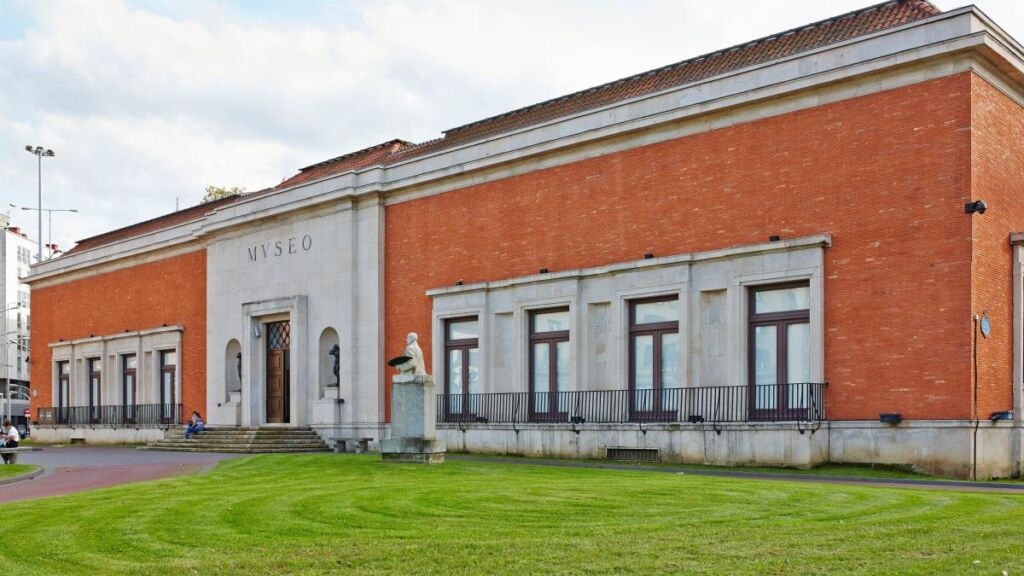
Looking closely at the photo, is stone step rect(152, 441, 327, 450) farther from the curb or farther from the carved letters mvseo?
the curb

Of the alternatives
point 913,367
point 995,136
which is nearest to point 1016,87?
point 995,136

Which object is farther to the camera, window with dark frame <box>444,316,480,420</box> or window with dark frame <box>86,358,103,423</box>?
window with dark frame <box>86,358,103,423</box>

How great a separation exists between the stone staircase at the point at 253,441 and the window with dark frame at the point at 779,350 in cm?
1425

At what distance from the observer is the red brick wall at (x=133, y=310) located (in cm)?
3872

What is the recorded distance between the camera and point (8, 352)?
85.9m

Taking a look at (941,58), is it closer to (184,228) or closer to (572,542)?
(572,542)

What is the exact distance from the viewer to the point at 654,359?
24453mm

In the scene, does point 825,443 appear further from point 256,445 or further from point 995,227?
point 256,445

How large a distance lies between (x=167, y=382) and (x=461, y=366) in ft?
52.9

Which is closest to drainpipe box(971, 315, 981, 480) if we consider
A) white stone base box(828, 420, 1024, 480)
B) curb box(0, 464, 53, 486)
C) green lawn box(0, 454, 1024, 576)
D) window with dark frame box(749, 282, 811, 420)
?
Answer: white stone base box(828, 420, 1024, 480)

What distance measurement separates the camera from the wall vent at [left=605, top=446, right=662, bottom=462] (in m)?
23.2

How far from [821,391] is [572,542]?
1182cm

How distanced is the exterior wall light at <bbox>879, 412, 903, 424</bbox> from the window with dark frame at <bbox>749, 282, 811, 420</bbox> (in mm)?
1617

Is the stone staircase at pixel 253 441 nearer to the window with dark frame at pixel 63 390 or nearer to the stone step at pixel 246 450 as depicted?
the stone step at pixel 246 450
